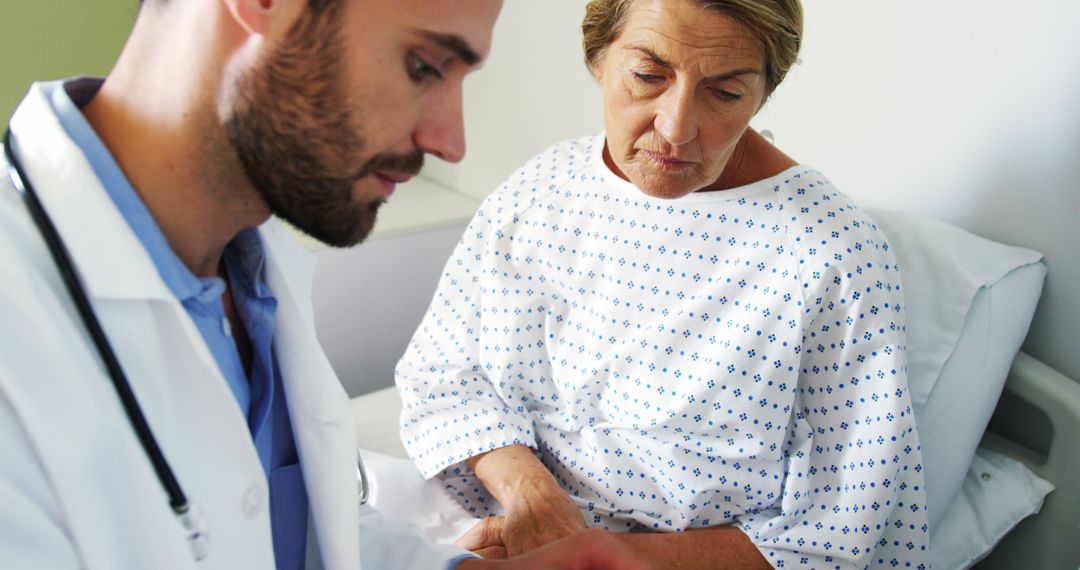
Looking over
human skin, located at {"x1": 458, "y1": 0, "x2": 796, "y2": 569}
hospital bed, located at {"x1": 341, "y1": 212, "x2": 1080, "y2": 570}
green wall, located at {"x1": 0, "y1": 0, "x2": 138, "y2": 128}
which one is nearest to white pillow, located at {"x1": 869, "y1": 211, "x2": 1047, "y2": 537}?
hospital bed, located at {"x1": 341, "y1": 212, "x2": 1080, "y2": 570}

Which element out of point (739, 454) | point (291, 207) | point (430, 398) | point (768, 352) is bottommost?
point (430, 398)

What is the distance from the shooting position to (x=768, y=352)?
46.7 inches

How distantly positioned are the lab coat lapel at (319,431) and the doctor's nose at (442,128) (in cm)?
28

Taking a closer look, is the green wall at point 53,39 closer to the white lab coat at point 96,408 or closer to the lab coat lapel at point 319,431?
the lab coat lapel at point 319,431

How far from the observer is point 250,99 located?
0.78m

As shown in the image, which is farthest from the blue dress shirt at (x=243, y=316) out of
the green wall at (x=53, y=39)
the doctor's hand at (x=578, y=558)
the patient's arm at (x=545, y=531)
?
the green wall at (x=53, y=39)

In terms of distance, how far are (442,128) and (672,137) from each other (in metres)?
0.43

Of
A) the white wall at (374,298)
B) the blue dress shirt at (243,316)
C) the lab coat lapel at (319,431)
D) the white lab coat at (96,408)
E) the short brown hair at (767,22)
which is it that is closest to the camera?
the white lab coat at (96,408)

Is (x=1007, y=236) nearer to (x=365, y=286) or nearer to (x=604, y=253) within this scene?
(x=604, y=253)

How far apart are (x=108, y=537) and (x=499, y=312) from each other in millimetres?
790

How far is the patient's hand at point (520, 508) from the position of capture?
124cm

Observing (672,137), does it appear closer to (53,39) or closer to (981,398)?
(981,398)

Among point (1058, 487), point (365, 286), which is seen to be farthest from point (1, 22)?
point (1058, 487)

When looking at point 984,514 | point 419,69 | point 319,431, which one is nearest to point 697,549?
point 984,514
